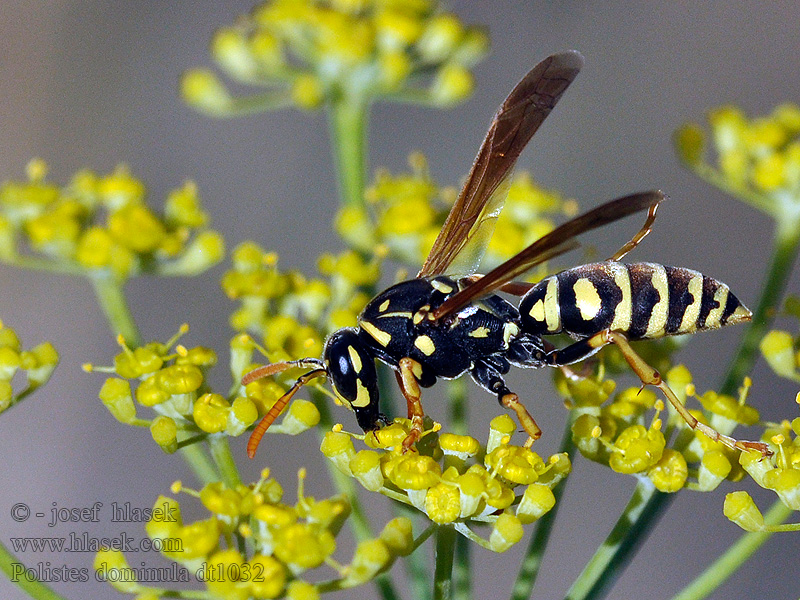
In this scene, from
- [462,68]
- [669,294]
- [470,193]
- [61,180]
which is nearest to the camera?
[669,294]

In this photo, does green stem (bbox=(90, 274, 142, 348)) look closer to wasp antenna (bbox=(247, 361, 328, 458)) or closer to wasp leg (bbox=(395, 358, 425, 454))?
wasp antenna (bbox=(247, 361, 328, 458))

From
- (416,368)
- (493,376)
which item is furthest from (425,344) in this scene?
(493,376)

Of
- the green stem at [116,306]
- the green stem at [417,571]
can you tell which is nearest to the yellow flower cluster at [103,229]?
the green stem at [116,306]

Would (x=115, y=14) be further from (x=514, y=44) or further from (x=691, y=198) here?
(x=691, y=198)

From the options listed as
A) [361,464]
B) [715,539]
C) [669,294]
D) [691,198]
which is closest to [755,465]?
[669,294]

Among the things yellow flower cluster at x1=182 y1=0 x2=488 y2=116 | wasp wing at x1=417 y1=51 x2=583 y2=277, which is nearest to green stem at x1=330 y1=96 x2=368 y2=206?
yellow flower cluster at x1=182 y1=0 x2=488 y2=116

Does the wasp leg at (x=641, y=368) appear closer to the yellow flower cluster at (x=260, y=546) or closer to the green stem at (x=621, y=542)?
the green stem at (x=621, y=542)
